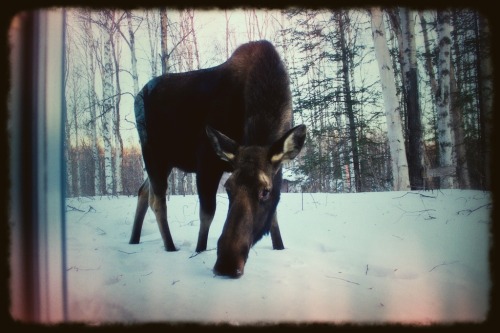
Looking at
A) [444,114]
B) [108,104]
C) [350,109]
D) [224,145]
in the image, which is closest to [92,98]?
[108,104]

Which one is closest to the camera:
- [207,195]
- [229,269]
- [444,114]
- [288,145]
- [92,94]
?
[229,269]

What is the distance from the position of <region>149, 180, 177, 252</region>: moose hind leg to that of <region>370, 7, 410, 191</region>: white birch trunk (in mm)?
5331

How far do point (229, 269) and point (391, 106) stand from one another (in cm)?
634

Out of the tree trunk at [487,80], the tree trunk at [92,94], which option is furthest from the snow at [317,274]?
the tree trunk at [92,94]

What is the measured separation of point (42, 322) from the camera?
5.88 ft

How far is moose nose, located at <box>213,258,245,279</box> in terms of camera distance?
2373 millimetres

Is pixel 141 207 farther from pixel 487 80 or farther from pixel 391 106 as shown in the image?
pixel 391 106

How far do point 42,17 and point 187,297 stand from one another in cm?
202

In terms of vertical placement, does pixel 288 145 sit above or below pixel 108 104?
below

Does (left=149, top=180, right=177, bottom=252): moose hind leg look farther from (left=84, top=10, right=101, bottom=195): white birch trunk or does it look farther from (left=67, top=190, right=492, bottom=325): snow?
(left=84, top=10, right=101, bottom=195): white birch trunk

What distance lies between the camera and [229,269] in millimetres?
2373

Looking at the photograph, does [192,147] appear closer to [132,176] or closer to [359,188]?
[359,188]

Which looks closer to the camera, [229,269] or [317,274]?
[229,269]

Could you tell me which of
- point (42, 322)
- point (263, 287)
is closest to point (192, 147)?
point (263, 287)
